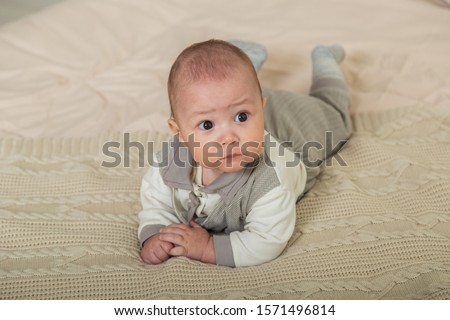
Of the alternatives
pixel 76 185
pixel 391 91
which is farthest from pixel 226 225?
pixel 391 91

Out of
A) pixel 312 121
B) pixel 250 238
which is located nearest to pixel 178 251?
pixel 250 238

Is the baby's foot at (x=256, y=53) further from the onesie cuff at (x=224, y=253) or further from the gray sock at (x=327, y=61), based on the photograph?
the onesie cuff at (x=224, y=253)

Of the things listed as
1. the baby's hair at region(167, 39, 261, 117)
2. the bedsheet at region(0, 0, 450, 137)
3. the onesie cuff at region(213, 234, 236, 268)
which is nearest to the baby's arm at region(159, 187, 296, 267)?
the onesie cuff at region(213, 234, 236, 268)

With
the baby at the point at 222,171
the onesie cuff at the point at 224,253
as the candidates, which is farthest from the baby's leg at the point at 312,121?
the onesie cuff at the point at 224,253

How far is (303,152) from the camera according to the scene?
1194 millimetres

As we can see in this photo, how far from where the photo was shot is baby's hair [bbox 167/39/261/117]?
0.88 meters

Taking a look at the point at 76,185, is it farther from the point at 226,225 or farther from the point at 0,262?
the point at 226,225

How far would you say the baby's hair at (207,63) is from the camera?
0.88 meters

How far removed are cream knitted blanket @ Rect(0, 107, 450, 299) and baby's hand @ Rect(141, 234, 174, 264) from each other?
0.03 meters

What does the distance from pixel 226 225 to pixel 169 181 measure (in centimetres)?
14

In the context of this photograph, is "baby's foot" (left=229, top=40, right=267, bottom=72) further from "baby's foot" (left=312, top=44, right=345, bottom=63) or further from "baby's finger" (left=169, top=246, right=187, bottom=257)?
"baby's finger" (left=169, top=246, right=187, bottom=257)

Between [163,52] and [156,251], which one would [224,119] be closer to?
[156,251]

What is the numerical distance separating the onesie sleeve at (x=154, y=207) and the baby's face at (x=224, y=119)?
0.17 m

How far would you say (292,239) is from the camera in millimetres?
1043
